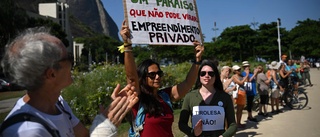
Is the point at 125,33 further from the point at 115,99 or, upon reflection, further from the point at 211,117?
the point at 211,117

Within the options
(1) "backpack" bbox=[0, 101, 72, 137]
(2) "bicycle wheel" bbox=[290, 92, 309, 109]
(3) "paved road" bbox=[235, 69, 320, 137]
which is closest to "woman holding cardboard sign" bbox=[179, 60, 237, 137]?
(1) "backpack" bbox=[0, 101, 72, 137]

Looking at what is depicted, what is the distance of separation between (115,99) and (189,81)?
160 cm

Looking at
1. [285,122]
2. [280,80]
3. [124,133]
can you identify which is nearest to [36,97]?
[124,133]

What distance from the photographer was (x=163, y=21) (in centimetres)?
297

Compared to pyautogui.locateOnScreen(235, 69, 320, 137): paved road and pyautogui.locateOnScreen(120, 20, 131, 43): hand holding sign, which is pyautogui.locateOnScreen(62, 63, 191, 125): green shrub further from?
pyautogui.locateOnScreen(120, 20, 131, 43): hand holding sign

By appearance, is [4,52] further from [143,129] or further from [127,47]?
[143,129]

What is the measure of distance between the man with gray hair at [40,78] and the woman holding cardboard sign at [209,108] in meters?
1.73

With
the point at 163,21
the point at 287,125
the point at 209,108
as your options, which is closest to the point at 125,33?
the point at 163,21

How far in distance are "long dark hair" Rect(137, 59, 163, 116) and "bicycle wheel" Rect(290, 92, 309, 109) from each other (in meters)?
8.55

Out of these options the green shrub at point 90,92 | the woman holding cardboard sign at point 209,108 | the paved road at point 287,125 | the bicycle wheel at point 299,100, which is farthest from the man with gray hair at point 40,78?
the bicycle wheel at point 299,100

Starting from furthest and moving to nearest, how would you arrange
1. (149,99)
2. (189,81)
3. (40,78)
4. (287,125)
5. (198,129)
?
(287,125), (189,81), (198,129), (149,99), (40,78)

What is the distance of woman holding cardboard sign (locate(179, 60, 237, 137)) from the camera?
123 inches

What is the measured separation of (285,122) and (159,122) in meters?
6.28

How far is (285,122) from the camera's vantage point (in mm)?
7848
